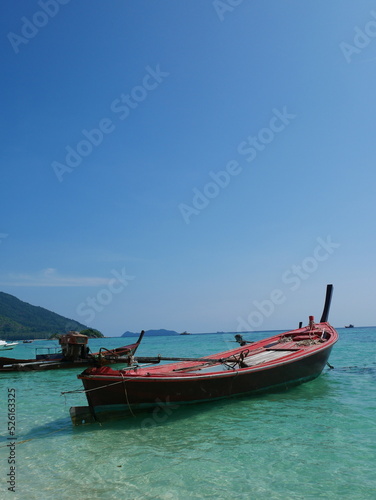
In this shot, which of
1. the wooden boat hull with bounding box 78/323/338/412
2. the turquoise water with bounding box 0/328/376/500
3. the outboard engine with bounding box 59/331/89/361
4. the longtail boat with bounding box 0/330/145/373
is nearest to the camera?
the turquoise water with bounding box 0/328/376/500

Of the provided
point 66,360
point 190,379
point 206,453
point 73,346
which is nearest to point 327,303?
point 73,346

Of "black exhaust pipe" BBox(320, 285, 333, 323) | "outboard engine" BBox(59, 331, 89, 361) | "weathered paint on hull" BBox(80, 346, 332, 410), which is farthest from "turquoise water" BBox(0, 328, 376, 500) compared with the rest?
"outboard engine" BBox(59, 331, 89, 361)

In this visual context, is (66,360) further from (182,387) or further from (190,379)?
(190,379)

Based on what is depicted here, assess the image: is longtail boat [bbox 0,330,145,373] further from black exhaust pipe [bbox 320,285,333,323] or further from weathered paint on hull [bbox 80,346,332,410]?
weathered paint on hull [bbox 80,346,332,410]

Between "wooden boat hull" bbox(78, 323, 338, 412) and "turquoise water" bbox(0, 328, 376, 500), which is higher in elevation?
"wooden boat hull" bbox(78, 323, 338, 412)

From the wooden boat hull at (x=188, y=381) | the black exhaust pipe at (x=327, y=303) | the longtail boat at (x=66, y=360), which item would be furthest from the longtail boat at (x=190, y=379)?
the longtail boat at (x=66, y=360)

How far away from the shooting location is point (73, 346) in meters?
26.0

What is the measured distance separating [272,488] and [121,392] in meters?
4.63

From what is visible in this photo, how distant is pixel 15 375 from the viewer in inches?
934

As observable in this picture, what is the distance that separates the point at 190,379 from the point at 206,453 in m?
2.79

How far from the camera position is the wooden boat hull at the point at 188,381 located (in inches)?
380

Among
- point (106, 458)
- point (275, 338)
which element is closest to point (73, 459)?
point (106, 458)

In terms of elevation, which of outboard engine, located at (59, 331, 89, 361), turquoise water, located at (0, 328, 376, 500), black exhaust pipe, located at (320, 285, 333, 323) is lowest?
turquoise water, located at (0, 328, 376, 500)

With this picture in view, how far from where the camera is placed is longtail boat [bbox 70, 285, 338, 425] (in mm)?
9672
